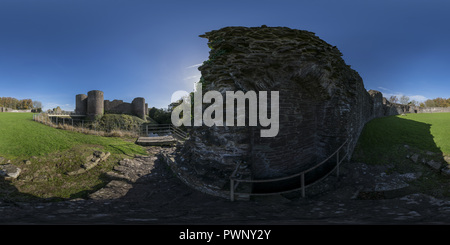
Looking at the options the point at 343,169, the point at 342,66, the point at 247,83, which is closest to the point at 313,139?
the point at 343,169

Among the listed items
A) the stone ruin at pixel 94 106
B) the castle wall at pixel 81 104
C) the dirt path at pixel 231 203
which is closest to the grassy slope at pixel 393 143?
the dirt path at pixel 231 203

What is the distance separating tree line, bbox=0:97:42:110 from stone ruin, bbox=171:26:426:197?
101 metres

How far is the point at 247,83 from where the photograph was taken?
16.3 feet

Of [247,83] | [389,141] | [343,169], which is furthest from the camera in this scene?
[389,141]

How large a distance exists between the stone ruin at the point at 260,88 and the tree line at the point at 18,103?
101 meters

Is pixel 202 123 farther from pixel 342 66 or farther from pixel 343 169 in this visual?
pixel 342 66

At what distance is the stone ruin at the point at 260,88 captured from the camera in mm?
4996

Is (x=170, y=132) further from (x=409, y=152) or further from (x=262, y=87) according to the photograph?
(x=409, y=152)

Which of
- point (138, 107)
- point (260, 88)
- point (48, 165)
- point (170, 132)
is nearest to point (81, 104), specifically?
point (138, 107)

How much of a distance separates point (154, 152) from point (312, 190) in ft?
30.5

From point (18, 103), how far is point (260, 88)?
11222cm

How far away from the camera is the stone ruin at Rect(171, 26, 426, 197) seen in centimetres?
500
